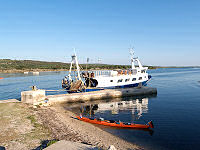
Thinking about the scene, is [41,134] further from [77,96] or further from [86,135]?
[77,96]

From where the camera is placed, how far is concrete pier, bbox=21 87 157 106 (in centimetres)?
2909

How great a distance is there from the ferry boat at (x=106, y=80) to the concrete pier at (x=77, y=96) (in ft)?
8.96

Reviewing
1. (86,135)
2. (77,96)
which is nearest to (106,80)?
(77,96)

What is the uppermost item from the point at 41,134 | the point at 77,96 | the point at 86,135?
the point at 41,134

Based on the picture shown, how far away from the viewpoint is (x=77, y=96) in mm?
37531

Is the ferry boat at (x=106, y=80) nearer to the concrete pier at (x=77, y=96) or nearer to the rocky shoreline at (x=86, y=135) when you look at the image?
the concrete pier at (x=77, y=96)

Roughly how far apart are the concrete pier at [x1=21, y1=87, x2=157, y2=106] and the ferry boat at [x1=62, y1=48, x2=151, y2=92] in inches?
107

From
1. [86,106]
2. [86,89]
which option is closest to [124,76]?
[86,89]

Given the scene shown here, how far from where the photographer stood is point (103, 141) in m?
15.8

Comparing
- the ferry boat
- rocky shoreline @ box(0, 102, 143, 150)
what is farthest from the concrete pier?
rocky shoreline @ box(0, 102, 143, 150)

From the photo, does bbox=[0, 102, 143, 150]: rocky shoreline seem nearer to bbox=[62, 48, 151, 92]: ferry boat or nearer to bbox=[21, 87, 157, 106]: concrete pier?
bbox=[21, 87, 157, 106]: concrete pier

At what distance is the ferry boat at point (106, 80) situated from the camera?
41219 millimetres

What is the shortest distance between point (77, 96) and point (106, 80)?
10984mm

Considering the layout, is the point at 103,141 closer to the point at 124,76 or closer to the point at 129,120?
the point at 129,120
